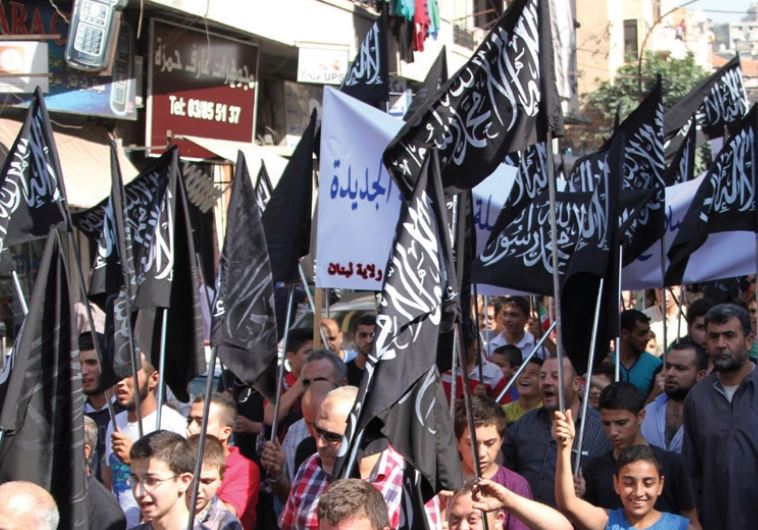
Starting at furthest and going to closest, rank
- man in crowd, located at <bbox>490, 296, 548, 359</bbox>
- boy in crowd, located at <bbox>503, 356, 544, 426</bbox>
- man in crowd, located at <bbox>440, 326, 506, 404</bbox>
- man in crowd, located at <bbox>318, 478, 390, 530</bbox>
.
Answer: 1. man in crowd, located at <bbox>490, 296, 548, 359</bbox>
2. man in crowd, located at <bbox>440, 326, 506, 404</bbox>
3. boy in crowd, located at <bbox>503, 356, 544, 426</bbox>
4. man in crowd, located at <bbox>318, 478, 390, 530</bbox>

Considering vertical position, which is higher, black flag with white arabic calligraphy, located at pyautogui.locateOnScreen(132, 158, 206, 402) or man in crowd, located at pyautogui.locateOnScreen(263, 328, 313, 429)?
black flag with white arabic calligraphy, located at pyautogui.locateOnScreen(132, 158, 206, 402)

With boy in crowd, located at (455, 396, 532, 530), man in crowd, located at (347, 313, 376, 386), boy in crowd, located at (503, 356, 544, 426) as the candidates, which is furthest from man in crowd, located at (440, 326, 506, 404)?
boy in crowd, located at (455, 396, 532, 530)

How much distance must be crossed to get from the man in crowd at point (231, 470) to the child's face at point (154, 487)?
0.73 metres

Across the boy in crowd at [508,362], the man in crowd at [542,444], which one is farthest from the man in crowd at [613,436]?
the boy in crowd at [508,362]

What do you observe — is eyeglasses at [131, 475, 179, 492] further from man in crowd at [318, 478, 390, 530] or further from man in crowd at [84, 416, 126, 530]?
man in crowd at [318, 478, 390, 530]

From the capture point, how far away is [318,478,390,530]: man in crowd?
161 inches

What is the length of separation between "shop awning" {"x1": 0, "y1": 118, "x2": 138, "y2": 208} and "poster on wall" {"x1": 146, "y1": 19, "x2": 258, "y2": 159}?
0.71m

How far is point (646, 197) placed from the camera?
7652 mm

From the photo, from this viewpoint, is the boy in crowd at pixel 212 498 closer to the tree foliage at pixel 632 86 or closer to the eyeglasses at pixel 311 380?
the eyeglasses at pixel 311 380

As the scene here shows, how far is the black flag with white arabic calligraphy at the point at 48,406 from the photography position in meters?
4.91

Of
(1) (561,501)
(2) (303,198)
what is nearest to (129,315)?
(2) (303,198)

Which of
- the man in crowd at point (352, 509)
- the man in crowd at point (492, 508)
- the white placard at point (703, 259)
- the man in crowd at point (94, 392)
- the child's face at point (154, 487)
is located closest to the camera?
the man in crowd at point (352, 509)

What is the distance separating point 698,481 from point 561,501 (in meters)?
1.19

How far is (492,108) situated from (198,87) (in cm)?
1238
